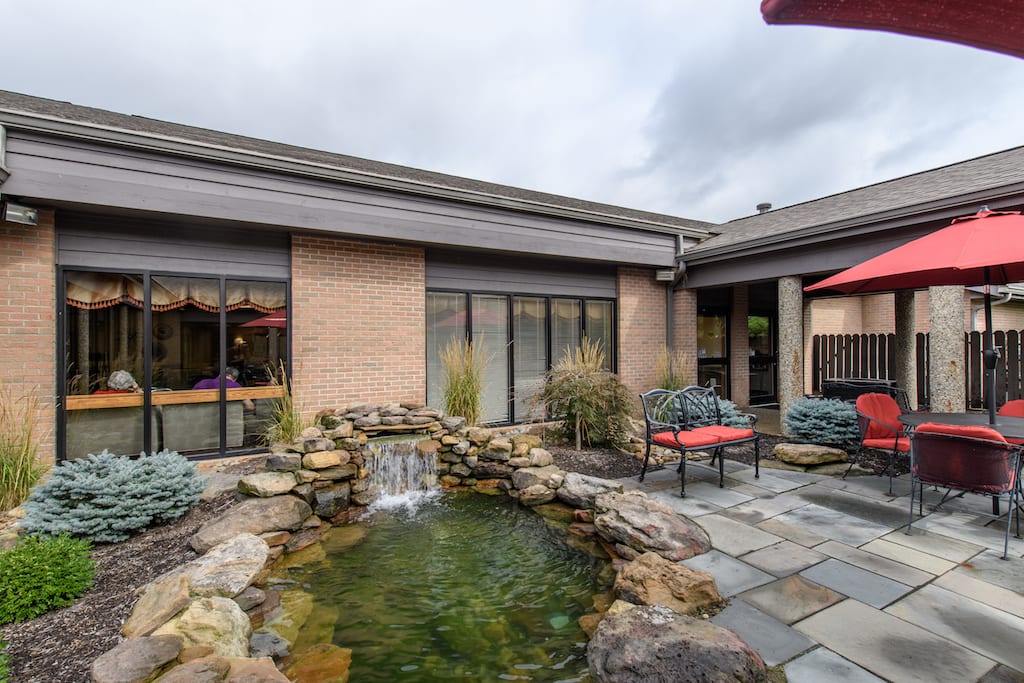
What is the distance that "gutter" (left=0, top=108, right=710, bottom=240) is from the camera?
4041 mm

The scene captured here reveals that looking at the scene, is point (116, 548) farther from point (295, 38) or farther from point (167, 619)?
point (295, 38)

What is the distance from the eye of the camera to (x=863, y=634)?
2.10 metres

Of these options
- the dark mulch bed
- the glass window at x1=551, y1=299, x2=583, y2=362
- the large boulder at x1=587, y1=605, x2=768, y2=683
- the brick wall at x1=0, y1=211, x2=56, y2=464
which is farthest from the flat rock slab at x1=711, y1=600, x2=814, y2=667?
the brick wall at x1=0, y1=211, x2=56, y2=464

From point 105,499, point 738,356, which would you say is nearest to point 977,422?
point 738,356

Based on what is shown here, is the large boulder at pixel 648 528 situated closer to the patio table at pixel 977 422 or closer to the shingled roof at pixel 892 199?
the patio table at pixel 977 422

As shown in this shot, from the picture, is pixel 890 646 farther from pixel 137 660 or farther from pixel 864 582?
pixel 137 660

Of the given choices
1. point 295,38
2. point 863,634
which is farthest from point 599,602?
point 295,38

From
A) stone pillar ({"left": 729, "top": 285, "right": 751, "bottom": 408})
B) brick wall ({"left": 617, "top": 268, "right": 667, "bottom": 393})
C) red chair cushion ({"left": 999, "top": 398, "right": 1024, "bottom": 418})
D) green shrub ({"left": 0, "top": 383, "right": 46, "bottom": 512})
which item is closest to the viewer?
green shrub ({"left": 0, "top": 383, "right": 46, "bottom": 512})

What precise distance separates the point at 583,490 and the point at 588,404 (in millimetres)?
1730

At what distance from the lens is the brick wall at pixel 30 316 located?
420cm

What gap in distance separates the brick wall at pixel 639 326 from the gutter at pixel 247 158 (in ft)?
4.95

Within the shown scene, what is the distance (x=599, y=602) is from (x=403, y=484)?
8.66ft

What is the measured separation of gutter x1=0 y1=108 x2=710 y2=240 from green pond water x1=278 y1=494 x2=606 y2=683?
370cm

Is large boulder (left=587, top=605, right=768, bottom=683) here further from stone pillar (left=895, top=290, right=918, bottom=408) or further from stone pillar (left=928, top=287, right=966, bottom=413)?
stone pillar (left=895, top=290, right=918, bottom=408)
